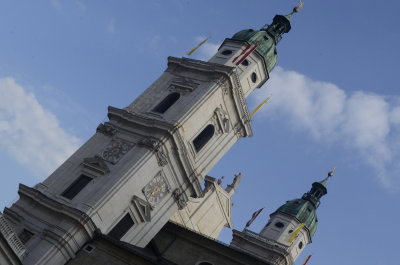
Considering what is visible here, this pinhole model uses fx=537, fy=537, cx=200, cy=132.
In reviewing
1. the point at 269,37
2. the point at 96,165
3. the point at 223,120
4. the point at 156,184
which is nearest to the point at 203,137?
the point at 223,120

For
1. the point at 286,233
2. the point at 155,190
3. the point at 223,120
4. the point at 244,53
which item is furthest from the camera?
the point at 286,233

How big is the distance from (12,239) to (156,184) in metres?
8.47

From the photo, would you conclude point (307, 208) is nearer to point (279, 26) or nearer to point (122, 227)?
point (279, 26)

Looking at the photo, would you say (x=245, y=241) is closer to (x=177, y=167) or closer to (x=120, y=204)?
(x=177, y=167)

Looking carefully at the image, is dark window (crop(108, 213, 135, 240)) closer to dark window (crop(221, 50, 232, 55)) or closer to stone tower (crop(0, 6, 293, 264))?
stone tower (crop(0, 6, 293, 264))

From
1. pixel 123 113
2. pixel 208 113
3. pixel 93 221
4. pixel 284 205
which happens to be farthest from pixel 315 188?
pixel 93 221

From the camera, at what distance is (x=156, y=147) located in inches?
1148

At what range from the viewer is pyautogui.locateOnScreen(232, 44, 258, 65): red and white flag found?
3522cm

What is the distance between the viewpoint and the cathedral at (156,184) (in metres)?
26.3

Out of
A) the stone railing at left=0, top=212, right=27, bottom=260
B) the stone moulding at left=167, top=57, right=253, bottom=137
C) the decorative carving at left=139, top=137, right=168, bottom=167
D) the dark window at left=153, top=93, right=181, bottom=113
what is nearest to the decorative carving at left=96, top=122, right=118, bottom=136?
the decorative carving at left=139, top=137, right=168, bottom=167

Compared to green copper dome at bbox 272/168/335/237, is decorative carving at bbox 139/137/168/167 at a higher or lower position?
lower

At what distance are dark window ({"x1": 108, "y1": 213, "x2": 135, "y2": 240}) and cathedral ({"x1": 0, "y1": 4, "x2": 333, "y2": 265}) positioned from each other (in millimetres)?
56

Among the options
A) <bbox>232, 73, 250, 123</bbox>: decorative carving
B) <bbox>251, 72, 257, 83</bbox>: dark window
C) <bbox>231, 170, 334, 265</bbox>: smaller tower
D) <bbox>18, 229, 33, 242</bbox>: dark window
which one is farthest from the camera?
<bbox>251, 72, 257, 83</bbox>: dark window

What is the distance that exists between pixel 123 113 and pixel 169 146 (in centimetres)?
360
